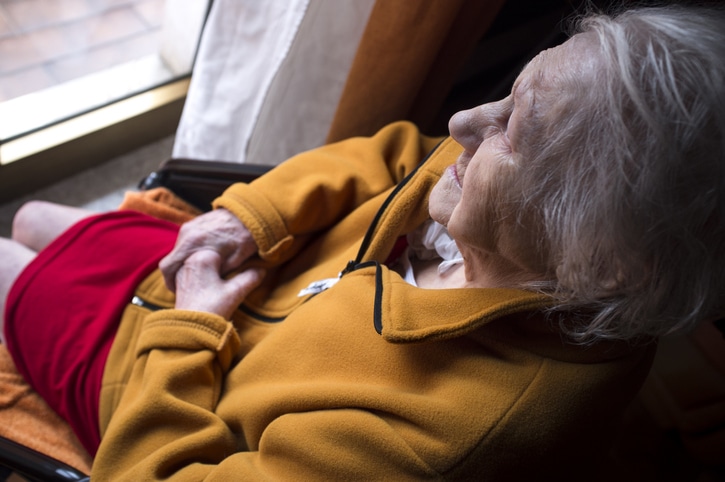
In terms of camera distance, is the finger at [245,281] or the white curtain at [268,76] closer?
the finger at [245,281]

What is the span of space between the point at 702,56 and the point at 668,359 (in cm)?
123

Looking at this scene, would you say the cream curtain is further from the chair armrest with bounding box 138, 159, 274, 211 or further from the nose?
the nose

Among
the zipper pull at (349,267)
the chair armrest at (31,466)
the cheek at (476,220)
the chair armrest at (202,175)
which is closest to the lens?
the cheek at (476,220)

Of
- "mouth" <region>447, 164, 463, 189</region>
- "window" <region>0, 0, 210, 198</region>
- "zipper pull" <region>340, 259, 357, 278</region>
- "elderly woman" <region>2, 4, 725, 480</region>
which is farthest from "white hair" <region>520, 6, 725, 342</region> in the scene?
"window" <region>0, 0, 210, 198</region>

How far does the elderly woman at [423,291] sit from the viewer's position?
63 centimetres

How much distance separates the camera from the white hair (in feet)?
1.96

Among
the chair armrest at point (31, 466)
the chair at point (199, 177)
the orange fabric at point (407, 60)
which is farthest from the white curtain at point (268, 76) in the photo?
the chair armrest at point (31, 466)

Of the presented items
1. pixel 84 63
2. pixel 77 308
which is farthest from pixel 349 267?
pixel 84 63

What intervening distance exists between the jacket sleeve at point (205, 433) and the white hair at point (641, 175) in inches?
12.5

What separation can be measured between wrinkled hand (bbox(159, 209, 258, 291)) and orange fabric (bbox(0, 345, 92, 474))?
0.95 ft

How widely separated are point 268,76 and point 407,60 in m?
0.36

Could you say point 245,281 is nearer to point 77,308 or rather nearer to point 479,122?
point 77,308

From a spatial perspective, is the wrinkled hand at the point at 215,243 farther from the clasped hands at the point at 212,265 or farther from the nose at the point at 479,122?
the nose at the point at 479,122

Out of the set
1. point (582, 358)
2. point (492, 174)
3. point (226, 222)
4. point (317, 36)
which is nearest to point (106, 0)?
point (317, 36)
